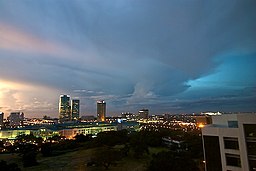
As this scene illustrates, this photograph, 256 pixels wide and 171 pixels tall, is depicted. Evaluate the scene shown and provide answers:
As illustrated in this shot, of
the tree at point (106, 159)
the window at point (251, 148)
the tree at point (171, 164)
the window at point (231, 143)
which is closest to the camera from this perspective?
the window at point (251, 148)

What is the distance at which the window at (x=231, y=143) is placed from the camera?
56.1 ft

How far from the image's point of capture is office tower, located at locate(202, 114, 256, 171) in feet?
52.9

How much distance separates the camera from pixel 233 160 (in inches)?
675

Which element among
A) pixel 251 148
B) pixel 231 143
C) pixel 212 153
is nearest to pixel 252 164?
pixel 251 148

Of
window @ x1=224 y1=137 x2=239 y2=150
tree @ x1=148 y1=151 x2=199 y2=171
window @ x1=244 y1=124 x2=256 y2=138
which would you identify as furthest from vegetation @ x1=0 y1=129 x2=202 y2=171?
window @ x1=244 y1=124 x2=256 y2=138

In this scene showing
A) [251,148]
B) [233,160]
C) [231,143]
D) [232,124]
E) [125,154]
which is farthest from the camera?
[125,154]

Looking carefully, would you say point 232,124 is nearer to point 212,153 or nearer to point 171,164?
point 212,153

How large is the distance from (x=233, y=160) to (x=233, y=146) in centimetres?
114

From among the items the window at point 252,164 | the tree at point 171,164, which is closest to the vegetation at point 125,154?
the tree at point 171,164

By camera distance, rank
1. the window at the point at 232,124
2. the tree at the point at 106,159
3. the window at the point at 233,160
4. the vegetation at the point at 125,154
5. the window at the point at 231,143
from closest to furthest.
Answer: the window at the point at 233,160 → the window at the point at 231,143 → the window at the point at 232,124 → the vegetation at the point at 125,154 → the tree at the point at 106,159

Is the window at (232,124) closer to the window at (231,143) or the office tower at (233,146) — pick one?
the office tower at (233,146)

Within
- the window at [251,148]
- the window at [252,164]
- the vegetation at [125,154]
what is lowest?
the vegetation at [125,154]

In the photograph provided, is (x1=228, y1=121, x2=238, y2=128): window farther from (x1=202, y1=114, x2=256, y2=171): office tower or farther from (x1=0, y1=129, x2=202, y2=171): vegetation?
(x1=0, y1=129, x2=202, y2=171): vegetation

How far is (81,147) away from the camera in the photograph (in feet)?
181
